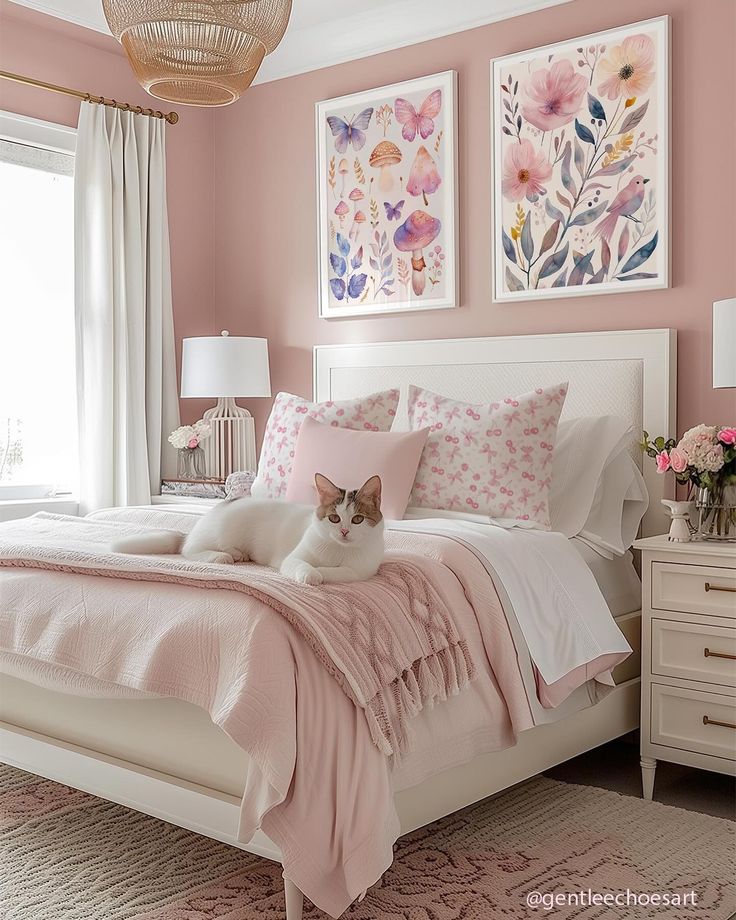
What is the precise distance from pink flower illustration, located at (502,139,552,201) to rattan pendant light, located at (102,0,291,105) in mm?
1476

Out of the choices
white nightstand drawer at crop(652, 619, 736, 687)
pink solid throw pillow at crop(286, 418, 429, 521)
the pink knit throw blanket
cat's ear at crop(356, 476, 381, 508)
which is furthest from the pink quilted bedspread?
white nightstand drawer at crop(652, 619, 736, 687)

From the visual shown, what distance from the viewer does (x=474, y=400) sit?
402cm

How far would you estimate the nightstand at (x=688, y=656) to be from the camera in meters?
2.91

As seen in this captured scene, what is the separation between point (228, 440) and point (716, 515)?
2312 millimetres

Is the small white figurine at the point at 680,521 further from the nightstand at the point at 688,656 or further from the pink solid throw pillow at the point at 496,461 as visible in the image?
the pink solid throw pillow at the point at 496,461

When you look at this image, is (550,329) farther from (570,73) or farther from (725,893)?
(725,893)

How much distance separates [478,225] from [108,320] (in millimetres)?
1661

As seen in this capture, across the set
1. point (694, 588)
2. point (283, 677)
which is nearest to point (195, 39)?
point (283, 677)

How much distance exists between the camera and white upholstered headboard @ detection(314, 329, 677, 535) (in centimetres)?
356

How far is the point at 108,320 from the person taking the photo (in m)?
4.49

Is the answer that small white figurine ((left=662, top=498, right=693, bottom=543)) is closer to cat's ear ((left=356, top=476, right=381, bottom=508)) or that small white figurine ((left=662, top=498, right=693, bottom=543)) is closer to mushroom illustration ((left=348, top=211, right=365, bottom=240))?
cat's ear ((left=356, top=476, right=381, bottom=508))

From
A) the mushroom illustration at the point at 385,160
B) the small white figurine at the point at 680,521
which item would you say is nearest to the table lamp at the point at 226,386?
the mushroom illustration at the point at 385,160

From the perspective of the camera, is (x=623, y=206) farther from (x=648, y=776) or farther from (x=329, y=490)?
(x=648, y=776)

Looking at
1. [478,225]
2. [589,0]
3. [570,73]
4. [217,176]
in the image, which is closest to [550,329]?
[478,225]
